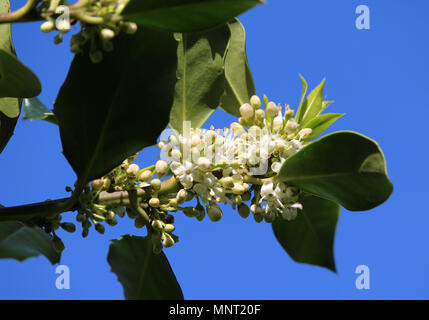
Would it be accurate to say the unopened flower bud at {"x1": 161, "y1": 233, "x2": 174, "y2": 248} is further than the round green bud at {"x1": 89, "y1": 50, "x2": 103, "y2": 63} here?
Yes

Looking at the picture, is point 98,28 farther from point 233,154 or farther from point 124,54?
point 233,154

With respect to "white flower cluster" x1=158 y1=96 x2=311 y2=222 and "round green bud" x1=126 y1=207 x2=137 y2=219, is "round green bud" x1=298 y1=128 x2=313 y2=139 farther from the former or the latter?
"round green bud" x1=126 y1=207 x2=137 y2=219

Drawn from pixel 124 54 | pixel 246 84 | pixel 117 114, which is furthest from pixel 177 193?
pixel 246 84

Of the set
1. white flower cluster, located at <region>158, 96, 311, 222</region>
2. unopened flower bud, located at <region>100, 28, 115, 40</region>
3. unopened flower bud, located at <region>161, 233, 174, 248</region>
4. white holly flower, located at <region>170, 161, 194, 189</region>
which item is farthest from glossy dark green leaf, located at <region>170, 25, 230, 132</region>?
unopened flower bud, located at <region>100, 28, 115, 40</region>

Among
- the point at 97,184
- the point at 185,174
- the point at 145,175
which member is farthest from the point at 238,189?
the point at 97,184

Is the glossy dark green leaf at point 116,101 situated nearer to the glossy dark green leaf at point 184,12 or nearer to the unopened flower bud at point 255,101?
the glossy dark green leaf at point 184,12

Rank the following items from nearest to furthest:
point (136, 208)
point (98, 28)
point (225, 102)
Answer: point (98, 28) → point (136, 208) → point (225, 102)
